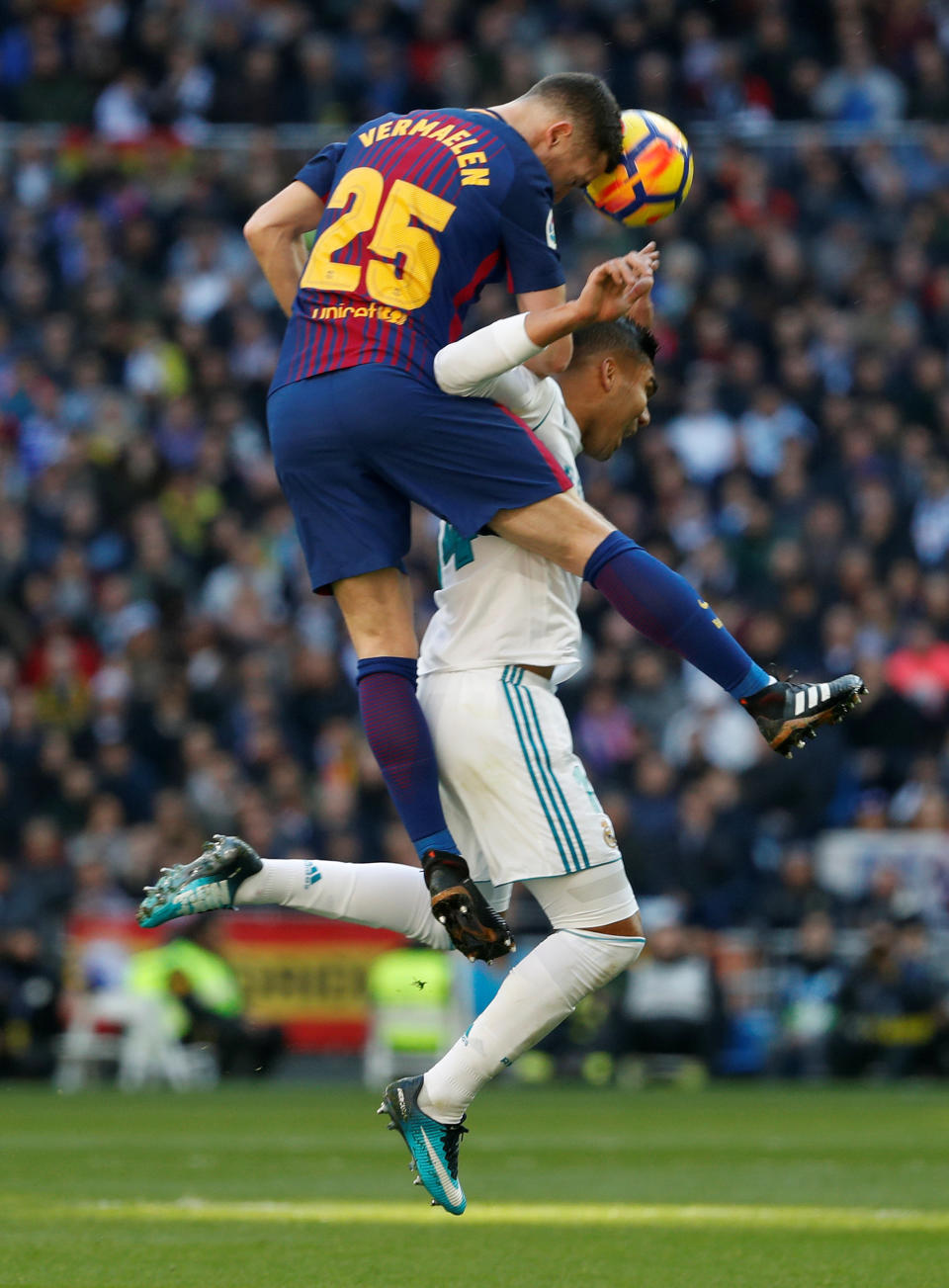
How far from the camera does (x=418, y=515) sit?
1543 cm

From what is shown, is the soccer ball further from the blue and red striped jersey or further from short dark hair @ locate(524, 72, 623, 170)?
the blue and red striped jersey

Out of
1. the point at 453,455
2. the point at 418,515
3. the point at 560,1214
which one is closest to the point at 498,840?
the point at 453,455

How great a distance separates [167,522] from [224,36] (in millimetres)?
4805

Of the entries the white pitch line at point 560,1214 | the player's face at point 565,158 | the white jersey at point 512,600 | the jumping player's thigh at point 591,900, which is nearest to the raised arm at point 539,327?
the white jersey at point 512,600

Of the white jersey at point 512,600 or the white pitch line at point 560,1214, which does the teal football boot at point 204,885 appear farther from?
the white pitch line at point 560,1214

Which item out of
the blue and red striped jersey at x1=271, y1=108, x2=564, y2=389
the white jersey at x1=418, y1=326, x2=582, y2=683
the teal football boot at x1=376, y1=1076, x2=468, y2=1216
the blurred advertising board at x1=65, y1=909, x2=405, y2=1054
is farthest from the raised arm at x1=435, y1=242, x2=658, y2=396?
the blurred advertising board at x1=65, y1=909, x2=405, y2=1054

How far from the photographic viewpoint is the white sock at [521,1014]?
17.3 feet

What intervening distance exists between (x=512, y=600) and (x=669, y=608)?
44cm

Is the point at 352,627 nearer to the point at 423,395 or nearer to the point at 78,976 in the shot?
the point at 423,395

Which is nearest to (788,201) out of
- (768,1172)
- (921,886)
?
(921,886)

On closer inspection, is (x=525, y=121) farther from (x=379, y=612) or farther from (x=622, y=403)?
(x=379, y=612)

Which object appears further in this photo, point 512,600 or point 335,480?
point 512,600

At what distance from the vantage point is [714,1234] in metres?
6.29

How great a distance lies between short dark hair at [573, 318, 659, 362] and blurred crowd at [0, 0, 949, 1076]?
8.30 metres
